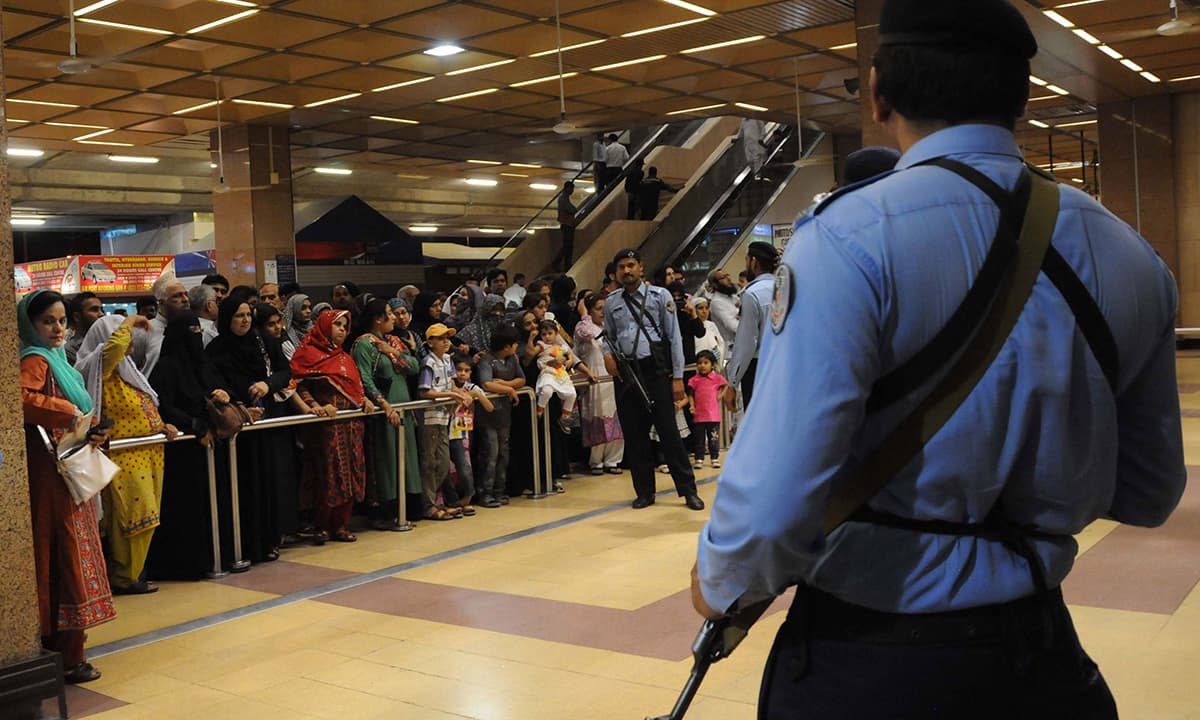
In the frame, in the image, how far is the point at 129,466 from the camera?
5754 millimetres

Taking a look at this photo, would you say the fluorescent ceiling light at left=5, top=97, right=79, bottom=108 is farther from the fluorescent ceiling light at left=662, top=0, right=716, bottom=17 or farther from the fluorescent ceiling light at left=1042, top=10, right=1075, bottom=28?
the fluorescent ceiling light at left=1042, top=10, right=1075, bottom=28

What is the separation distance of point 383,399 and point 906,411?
6.23 metres

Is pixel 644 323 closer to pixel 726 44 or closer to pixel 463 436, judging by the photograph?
pixel 463 436

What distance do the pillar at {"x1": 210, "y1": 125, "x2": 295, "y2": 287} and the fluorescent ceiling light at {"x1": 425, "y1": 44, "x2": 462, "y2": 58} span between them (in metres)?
4.48

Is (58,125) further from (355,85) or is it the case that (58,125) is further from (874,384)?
(874,384)

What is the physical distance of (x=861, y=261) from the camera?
1219mm

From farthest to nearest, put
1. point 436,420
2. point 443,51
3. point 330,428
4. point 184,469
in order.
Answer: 1. point 443,51
2. point 436,420
3. point 330,428
4. point 184,469

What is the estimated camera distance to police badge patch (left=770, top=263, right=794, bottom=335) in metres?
1.23

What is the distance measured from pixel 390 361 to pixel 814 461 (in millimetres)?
6385

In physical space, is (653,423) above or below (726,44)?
below

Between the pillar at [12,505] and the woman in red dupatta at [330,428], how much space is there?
2.84 meters

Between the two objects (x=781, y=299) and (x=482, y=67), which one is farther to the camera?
(x=482, y=67)

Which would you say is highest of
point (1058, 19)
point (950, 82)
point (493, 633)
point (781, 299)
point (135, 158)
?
point (135, 158)

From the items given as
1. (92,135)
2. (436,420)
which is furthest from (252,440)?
(92,135)
